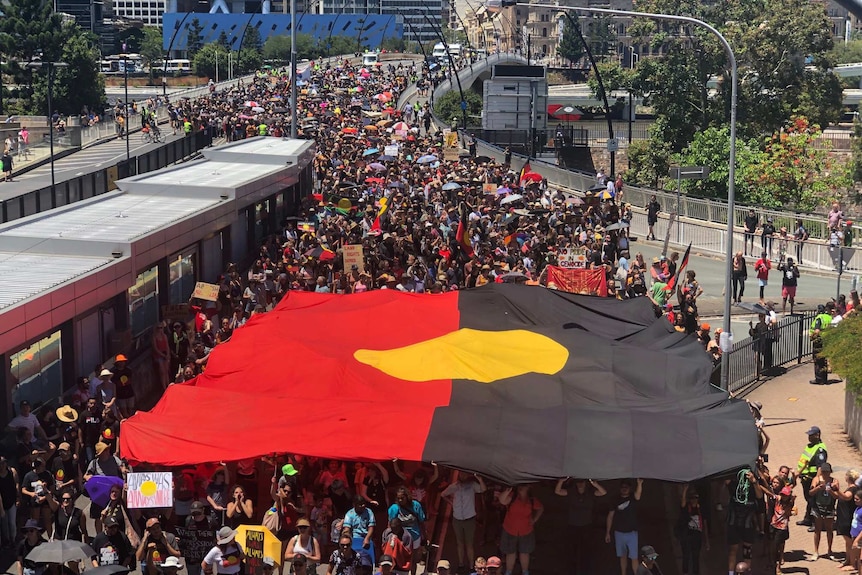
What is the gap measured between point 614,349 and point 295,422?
17.6ft

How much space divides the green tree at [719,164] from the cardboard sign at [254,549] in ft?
135

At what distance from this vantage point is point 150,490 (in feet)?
46.7

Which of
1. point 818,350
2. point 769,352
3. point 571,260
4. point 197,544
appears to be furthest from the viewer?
point 571,260

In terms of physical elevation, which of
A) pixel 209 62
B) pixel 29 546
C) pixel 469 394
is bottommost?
pixel 209 62

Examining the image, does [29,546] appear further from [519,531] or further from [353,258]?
[353,258]

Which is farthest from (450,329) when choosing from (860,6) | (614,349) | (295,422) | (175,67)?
(175,67)

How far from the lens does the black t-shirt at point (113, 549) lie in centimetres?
1295

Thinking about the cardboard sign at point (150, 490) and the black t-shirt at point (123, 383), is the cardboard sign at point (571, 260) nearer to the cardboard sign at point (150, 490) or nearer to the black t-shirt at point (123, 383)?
the black t-shirt at point (123, 383)

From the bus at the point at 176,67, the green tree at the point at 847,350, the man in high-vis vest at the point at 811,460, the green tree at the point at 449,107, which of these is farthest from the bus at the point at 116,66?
the man in high-vis vest at the point at 811,460

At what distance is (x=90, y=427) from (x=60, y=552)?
5.43 metres

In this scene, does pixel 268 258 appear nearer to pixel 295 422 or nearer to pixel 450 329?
pixel 450 329

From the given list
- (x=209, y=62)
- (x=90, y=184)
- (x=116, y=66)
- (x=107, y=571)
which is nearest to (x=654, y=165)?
(x=90, y=184)

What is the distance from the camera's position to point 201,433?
15422mm

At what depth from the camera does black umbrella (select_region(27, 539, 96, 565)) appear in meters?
12.0
